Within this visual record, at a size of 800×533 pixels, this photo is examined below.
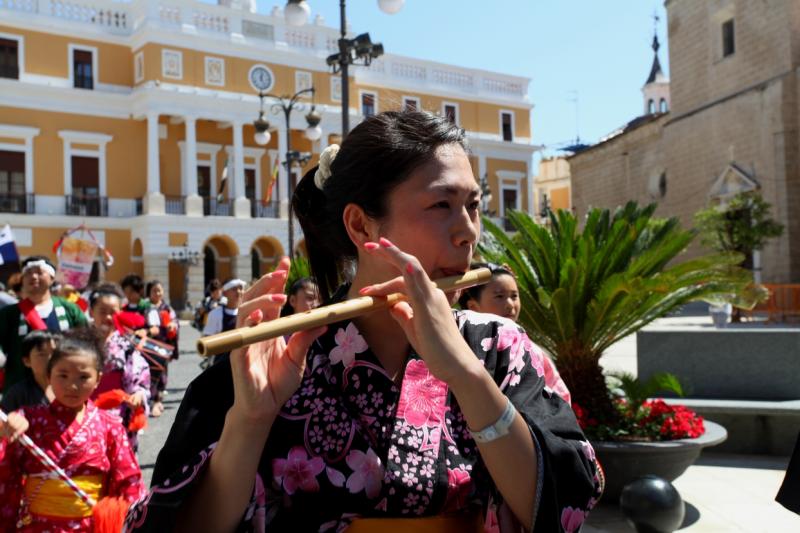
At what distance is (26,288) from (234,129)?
88.9 ft

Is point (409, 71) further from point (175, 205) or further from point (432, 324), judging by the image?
point (432, 324)

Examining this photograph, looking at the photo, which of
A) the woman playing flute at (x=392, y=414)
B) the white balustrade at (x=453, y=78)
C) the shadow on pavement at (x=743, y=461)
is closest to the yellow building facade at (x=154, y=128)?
the white balustrade at (x=453, y=78)

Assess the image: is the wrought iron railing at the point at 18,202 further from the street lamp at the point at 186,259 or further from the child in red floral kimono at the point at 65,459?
the child in red floral kimono at the point at 65,459

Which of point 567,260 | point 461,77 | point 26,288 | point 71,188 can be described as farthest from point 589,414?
point 461,77

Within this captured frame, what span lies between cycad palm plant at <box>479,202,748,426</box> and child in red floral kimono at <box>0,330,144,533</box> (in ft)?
10.1

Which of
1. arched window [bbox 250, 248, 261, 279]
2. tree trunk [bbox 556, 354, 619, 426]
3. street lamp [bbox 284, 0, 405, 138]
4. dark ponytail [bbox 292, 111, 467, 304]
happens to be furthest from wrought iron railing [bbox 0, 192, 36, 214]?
dark ponytail [bbox 292, 111, 467, 304]

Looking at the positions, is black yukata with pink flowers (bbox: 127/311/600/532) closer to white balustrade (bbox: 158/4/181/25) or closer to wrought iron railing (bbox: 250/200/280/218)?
white balustrade (bbox: 158/4/181/25)

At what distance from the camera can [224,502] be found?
5.09 ft

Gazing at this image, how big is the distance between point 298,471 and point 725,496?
480 centimetres

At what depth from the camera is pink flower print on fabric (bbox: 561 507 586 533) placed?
1.54 meters

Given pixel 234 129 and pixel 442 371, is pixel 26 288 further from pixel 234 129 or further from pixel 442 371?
pixel 234 129

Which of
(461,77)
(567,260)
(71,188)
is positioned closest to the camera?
(567,260)

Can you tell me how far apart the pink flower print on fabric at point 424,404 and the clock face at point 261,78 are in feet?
105

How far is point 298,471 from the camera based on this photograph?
1612 mm
